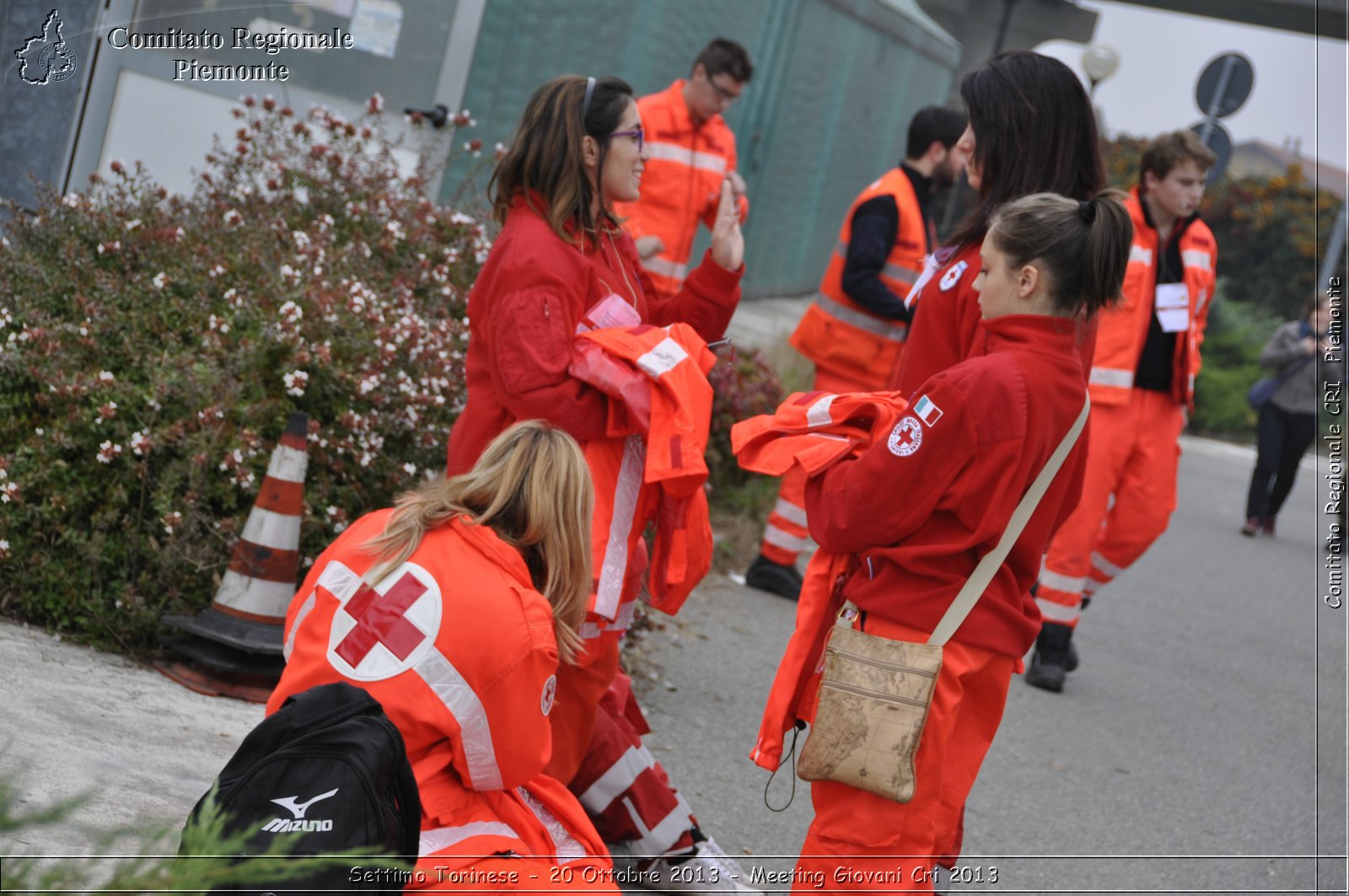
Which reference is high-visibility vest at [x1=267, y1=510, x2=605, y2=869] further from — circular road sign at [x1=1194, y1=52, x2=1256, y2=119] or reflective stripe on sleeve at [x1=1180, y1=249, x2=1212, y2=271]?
circular road sign at [x1=1194, y1=52, x2=1256, y2=119]

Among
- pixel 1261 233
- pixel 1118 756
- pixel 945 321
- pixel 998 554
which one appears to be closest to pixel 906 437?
pixel 998 554

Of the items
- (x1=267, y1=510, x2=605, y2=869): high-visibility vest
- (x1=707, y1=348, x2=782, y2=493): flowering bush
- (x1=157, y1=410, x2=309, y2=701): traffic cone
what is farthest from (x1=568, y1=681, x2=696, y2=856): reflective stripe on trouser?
(x1=707, y1=348, x2=782, y2=493): flowering bush

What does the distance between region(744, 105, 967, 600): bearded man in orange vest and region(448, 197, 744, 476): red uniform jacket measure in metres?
3.19

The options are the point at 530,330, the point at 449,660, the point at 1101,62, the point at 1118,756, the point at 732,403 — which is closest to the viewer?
the point at 449,660

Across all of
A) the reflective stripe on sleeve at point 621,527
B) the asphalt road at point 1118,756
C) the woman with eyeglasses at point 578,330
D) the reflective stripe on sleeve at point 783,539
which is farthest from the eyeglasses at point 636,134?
the reflective stripe on sleeve at point 783,539

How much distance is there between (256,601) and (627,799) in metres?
1.41

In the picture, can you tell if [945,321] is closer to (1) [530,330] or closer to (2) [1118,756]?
(1) [530,330]

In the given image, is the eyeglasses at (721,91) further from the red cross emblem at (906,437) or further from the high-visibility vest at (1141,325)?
the red cross emblem at (906,437)

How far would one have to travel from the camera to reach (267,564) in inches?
175

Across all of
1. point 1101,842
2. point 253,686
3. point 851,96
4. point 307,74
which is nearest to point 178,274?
point 253,686

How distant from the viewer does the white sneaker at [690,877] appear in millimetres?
3771

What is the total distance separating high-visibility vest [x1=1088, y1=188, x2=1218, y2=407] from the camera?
6.26m

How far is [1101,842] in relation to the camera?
4973mm

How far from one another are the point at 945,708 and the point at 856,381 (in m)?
4.14
